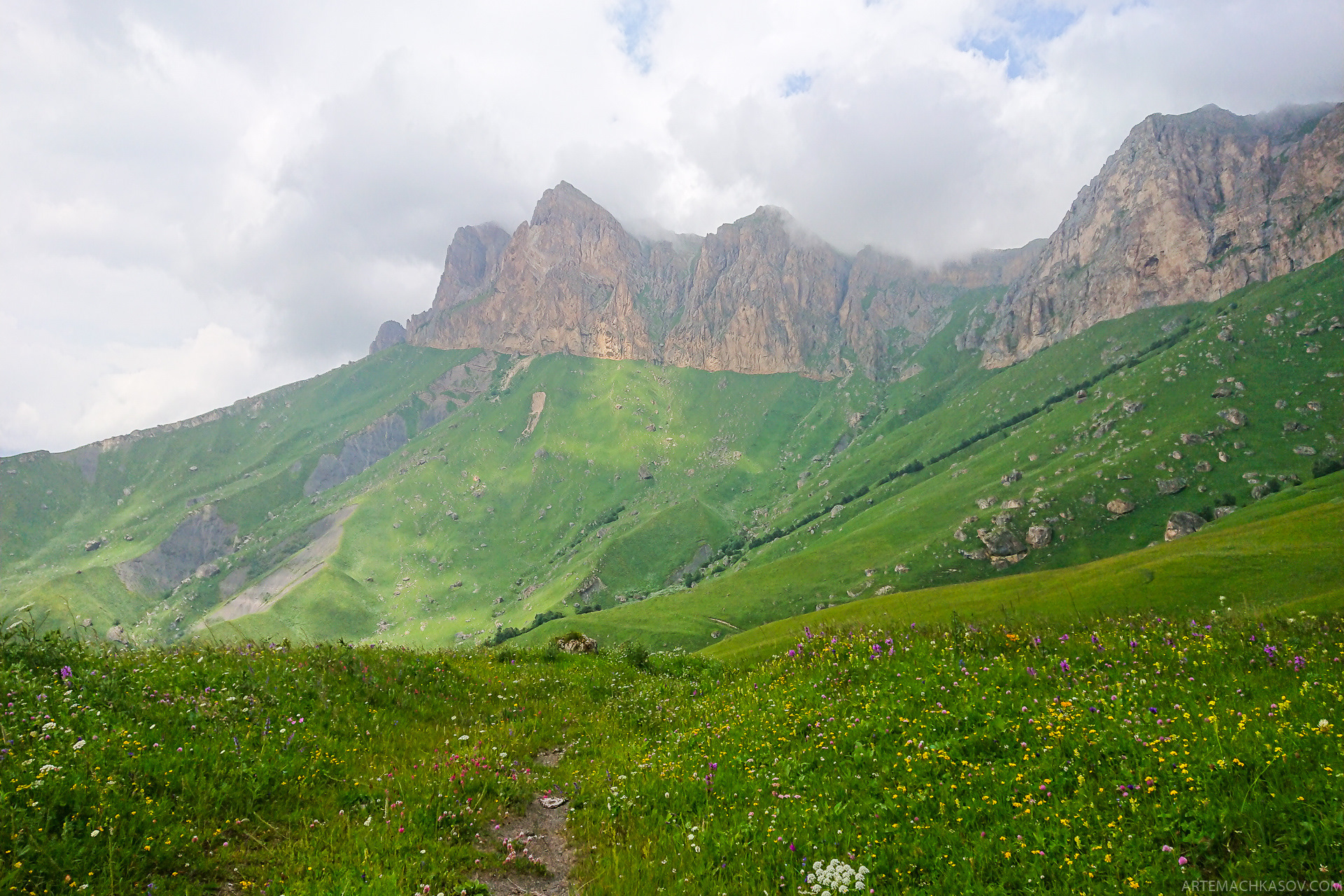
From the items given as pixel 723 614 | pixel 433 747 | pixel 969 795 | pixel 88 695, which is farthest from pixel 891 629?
pixel 723 614

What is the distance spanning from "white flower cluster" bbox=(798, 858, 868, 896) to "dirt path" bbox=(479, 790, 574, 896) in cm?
330

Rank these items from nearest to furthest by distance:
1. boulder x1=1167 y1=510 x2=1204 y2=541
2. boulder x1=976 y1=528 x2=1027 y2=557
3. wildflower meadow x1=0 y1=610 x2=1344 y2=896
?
wildflower meadow x1=0 y1=610 x2=1344 y2=896, boulder x1=1167 y1=510 x2=1204 y2=541, boulder x1=976 y1=528 x2=1027 y2=557

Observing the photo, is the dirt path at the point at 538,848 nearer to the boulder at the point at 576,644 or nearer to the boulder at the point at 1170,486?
the boulder at the point at 576,644

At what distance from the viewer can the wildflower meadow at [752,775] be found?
20.3 ft

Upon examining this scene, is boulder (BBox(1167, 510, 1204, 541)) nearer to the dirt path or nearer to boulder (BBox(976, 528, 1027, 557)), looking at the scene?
boulder (BBox(976, 528, 1027, 557))

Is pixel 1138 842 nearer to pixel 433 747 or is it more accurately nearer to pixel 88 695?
pixel 433 747

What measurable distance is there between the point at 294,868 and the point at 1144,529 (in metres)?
204

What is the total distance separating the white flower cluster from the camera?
633 cm

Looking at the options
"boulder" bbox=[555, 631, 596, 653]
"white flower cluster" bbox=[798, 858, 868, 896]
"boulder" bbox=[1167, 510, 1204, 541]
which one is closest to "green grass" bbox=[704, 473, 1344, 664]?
"boulder" bbox=[555, 631, 596, 653]

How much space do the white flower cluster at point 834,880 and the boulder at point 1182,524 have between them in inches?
7592

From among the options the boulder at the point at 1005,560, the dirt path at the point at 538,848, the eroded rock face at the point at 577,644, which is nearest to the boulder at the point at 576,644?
the eroded rock face at the point at 577,644

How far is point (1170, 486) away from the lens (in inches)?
6703

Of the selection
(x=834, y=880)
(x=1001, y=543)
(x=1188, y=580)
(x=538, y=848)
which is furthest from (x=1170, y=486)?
(x=538, y=848)

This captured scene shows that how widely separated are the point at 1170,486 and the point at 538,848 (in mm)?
218777
